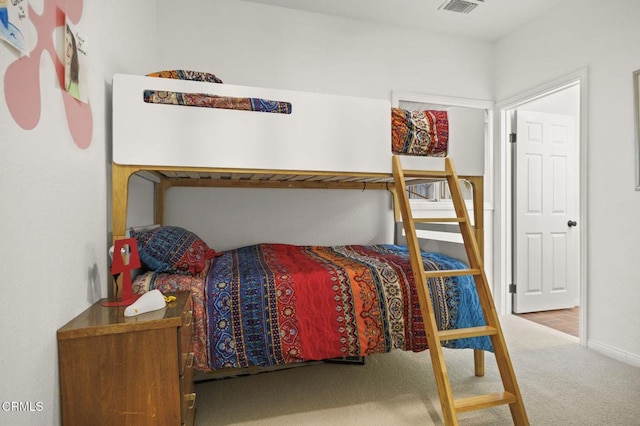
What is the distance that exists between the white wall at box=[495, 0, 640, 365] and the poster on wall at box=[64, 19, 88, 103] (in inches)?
130

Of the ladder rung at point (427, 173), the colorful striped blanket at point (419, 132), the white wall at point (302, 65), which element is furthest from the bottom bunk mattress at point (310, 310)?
the white wall at point (302, 65)

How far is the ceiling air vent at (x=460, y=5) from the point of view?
297 centimetres

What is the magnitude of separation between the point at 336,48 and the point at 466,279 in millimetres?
2372

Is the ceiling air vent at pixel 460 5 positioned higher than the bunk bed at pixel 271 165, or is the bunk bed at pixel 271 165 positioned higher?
the ceiling air vent at pixel 460 5

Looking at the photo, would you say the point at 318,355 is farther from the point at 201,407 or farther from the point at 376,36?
the point at 376,36

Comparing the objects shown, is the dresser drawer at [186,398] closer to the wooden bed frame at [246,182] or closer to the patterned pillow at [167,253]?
the patterned pillow at [167,253]

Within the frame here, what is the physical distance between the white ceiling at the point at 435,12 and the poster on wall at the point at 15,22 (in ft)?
7.99

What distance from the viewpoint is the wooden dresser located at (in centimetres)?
117

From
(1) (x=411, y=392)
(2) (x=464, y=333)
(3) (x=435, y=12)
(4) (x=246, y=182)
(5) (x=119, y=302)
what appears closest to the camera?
(5) (x=119, y=302)

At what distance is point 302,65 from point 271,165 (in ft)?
5.71

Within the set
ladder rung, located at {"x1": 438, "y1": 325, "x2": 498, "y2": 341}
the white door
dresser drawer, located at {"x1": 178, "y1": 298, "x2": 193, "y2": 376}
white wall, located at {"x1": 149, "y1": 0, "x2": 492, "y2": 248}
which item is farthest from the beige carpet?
white wall, located at {"x1": 149, "y1": 0, "x2": 492, "y2": 248}

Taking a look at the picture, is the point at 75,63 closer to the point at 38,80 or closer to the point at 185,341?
the point at 38,80

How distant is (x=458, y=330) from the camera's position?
1.76 meters

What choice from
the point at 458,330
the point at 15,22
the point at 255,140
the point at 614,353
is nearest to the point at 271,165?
the point at 255,140
